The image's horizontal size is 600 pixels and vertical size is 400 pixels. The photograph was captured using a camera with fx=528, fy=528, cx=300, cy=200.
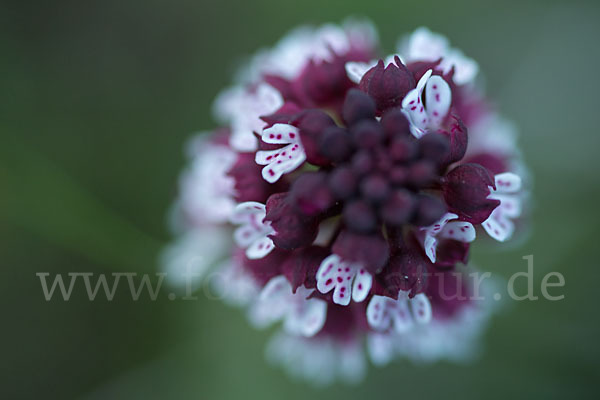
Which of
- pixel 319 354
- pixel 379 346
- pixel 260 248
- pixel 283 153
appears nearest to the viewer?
pixel 283 153

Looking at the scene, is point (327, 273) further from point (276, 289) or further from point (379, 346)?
point (379, 346)

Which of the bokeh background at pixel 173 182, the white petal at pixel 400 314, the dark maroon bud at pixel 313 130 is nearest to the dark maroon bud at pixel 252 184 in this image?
the dark maroon bud at pixel 313 130

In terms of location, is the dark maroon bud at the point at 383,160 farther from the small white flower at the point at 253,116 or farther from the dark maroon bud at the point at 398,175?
the small white flower at the point at 253,116

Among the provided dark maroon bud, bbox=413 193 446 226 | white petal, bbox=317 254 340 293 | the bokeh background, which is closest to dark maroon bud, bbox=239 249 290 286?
white petal, bbox=317 254 340 293

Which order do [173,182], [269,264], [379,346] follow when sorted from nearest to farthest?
1. [269,264]
2. [379,346]
3. [173,182]

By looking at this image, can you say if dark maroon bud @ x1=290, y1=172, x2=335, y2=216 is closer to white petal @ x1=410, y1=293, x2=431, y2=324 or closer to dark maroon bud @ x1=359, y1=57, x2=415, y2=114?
dark maroon bud @ x1=359, y1=57, x2=415, y2=114

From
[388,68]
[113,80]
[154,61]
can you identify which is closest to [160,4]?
[154,61]

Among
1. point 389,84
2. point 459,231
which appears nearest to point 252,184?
point 389,84

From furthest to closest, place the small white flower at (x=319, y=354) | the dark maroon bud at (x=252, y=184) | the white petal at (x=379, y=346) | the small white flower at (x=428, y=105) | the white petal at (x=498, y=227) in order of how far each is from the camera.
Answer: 1. the small white flower at (x=319, y=354)
2. the white petal at (x=379, y=346)
3. the dark maroon bud at (x=252, y=184)
4. the white petal at (x=498, y=227)
5. the small white flower at (x=428, y=105)
